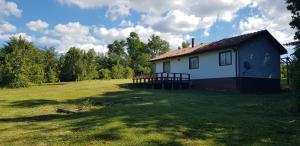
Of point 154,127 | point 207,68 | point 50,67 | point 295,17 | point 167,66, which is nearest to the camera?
point 154,127

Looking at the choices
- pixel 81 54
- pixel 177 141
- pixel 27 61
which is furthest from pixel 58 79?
pixel 177 141

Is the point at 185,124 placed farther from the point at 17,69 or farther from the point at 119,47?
the point at 119,47

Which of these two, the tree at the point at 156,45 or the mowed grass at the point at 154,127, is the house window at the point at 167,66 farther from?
the tree at the point at 156,45

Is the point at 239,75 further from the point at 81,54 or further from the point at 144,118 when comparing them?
the point at 81,54

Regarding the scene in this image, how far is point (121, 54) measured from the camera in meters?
84.8

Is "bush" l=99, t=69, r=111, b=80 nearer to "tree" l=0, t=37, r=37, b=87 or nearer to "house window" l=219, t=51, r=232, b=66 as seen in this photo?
"tree" l=0, t=37, r=37, b=87

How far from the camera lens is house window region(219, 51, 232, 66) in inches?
959

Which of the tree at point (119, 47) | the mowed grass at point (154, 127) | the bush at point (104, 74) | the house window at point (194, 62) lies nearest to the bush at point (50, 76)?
the bush at point (104, 74)

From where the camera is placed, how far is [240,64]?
77.6 feet

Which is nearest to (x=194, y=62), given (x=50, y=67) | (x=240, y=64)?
(x=240, y=64)

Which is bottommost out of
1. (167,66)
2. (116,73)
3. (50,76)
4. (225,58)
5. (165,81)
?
(165,81)

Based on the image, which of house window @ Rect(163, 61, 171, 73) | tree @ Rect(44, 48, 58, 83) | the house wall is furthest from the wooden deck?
tree @ Rect(44, 48, 58, 83)

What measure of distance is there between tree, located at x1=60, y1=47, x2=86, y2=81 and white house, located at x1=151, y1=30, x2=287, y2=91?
737 inches

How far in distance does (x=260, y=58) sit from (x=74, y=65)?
25236 millimetres
